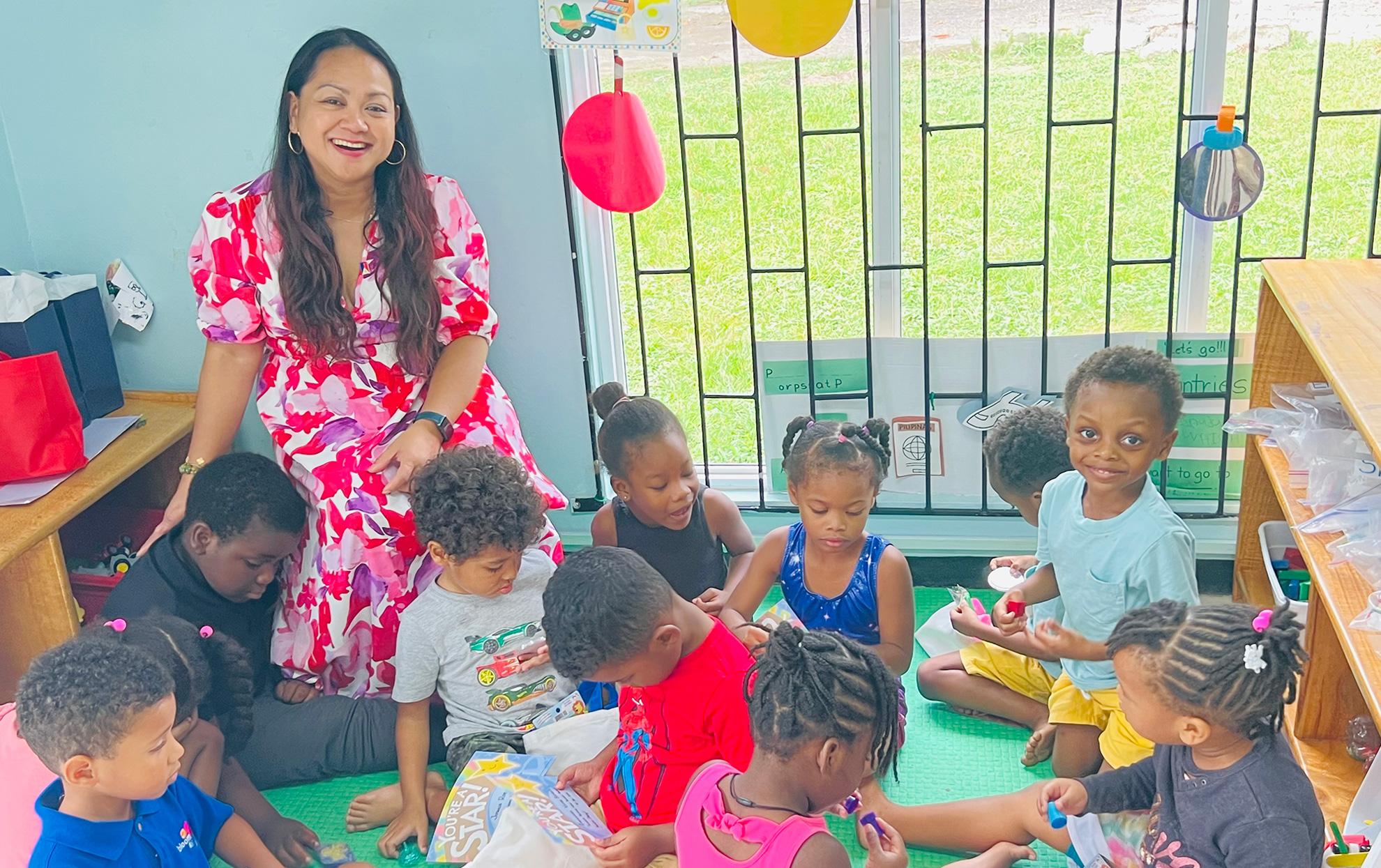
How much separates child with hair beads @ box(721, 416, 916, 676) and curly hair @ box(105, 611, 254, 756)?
79cm

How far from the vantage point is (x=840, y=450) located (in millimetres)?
1939

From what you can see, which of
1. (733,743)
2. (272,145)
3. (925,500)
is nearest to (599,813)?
(733,743)

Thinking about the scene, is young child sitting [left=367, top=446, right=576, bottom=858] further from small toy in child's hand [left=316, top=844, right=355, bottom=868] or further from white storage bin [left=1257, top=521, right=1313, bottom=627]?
white storage bin [left=1257, top=521, right=1313, bottom=627]

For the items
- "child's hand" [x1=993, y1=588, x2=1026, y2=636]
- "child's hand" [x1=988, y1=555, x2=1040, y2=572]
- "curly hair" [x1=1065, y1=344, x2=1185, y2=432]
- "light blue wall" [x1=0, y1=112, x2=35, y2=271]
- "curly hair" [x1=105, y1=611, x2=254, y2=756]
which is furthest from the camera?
"light blue wall" [x1=0, y1=112, x2=35, y2=271]

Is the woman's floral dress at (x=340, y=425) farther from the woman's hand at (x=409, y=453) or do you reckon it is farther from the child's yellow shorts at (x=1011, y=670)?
the child's yellow shorts at (x=1011, y=670)

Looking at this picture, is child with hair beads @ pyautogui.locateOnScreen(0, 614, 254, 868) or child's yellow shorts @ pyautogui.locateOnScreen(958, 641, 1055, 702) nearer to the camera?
child with hair beads @ pyautogui.locateOnScreen(0, 614, 254, 868)

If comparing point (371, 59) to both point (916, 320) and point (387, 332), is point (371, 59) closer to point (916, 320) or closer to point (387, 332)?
point (387, 332)

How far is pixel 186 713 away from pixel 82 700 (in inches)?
10.2

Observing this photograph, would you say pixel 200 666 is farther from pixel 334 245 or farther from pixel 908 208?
pixel 908 208

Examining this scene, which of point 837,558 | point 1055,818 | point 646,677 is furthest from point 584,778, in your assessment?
point 1055,818

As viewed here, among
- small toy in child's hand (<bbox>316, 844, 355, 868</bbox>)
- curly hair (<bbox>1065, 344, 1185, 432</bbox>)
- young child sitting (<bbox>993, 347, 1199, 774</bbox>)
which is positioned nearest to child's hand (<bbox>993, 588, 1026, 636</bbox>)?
young child sitting (<bbox>993, 347, 1199, 774</bbox>)

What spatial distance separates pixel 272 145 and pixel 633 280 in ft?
2.57

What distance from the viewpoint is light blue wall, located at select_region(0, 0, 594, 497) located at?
2395 mm

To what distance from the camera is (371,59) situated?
214cm
